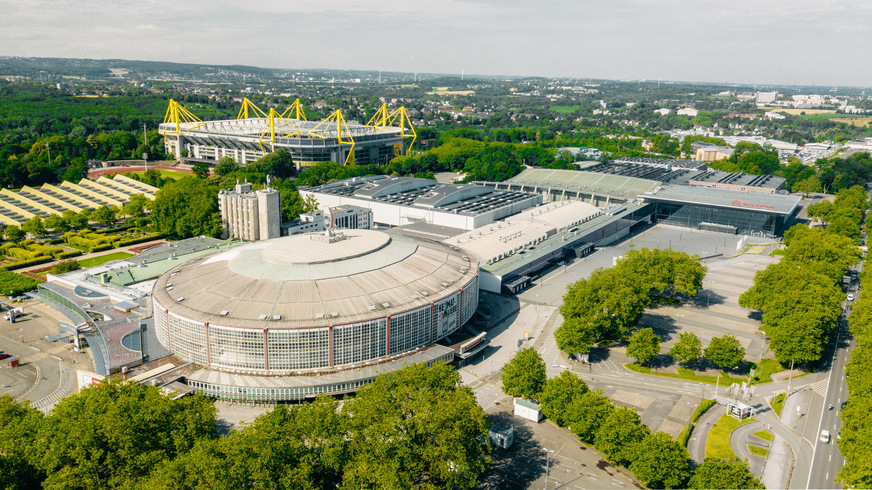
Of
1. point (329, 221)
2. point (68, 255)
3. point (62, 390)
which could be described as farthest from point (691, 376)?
point (68, 255)

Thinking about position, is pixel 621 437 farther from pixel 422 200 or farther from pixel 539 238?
pixel 422 200

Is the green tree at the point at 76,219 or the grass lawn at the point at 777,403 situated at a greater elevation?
the green tree at the point at 76,219

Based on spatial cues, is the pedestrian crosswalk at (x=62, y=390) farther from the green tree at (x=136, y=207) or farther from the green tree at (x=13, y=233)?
the green tree at (x=136, y=207)

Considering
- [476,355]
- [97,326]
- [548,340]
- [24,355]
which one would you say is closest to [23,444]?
[97,326]

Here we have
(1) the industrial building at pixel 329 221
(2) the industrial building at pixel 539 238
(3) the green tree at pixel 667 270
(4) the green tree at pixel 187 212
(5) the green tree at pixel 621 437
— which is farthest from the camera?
(4) the green tree at pixel 187 212

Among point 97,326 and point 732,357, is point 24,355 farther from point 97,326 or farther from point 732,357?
point 732,357

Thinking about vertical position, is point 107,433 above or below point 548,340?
above

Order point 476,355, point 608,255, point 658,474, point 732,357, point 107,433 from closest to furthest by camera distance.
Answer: point 107,433 → point 658,474 → point 732,357 → point 476,355 → point 608,255

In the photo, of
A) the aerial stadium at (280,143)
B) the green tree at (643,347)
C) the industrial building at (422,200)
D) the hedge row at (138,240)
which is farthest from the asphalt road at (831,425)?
the aerial stadium at (280,143)
